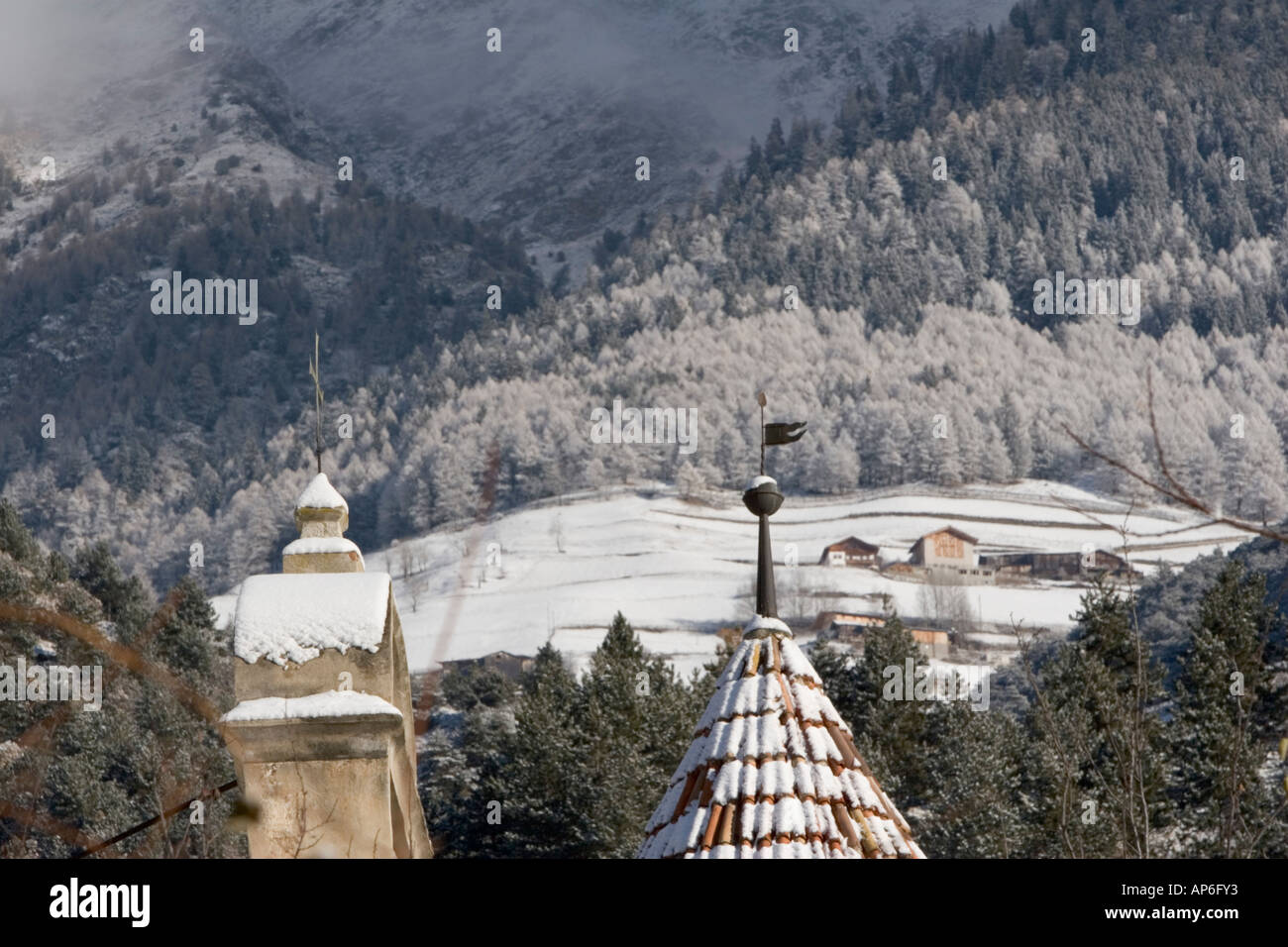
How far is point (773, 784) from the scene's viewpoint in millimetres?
9445

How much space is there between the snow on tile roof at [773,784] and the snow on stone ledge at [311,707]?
149cm

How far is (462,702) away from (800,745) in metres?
75.6

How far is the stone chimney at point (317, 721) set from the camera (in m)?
10.2

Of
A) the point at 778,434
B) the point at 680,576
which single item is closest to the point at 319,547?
the point at 778,434

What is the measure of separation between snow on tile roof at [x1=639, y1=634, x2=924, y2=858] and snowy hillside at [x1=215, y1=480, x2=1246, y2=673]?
121m

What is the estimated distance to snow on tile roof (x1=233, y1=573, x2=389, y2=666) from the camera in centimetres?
1044

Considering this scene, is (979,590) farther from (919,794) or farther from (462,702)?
(919,794)

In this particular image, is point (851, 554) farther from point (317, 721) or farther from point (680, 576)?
point (317, 721)

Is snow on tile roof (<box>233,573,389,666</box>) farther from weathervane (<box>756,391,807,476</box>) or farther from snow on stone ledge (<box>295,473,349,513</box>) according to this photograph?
weathervane (<box>756,391,807,476</box>)

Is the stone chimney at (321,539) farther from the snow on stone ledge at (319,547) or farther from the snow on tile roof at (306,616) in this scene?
the snow on tile roof at (306,616)

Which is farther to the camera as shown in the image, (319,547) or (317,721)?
(319,547)

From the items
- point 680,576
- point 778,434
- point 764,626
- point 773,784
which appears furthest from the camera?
point 680,576

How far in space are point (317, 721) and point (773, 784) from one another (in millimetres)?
2303
